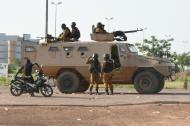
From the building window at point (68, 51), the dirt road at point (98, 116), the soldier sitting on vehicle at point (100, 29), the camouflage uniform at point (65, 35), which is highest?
the soldier sitting on vehicle at point (100, 29)

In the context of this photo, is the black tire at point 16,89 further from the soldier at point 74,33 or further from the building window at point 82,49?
the soldier at point 74,33

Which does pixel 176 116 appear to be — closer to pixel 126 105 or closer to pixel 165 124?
pixel 165 124

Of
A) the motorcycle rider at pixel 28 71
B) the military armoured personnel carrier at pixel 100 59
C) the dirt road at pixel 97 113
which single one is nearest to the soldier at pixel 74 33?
the military armoured personnel carrier at pixel 100 59

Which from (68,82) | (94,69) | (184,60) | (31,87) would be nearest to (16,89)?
(31,87)

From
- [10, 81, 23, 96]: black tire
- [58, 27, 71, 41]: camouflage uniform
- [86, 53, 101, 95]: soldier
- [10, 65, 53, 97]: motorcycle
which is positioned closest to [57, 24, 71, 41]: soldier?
[58, 27, 71, 41]: camouflage uniform

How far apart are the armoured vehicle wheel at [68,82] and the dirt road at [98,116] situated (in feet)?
29.1

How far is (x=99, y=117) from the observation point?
1622 cm

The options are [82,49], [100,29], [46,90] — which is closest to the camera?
[46,90]

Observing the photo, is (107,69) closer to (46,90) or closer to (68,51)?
(68,51)

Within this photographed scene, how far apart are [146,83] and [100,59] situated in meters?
2.19

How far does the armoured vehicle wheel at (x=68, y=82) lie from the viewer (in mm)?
27766

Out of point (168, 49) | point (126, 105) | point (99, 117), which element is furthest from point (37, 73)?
point (168, 49)

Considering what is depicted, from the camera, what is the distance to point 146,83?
87.8ft

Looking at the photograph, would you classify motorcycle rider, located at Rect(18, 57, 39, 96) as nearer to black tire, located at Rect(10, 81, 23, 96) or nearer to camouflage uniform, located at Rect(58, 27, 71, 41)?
black tire, located at Rect(10, 81, 23, 96)
